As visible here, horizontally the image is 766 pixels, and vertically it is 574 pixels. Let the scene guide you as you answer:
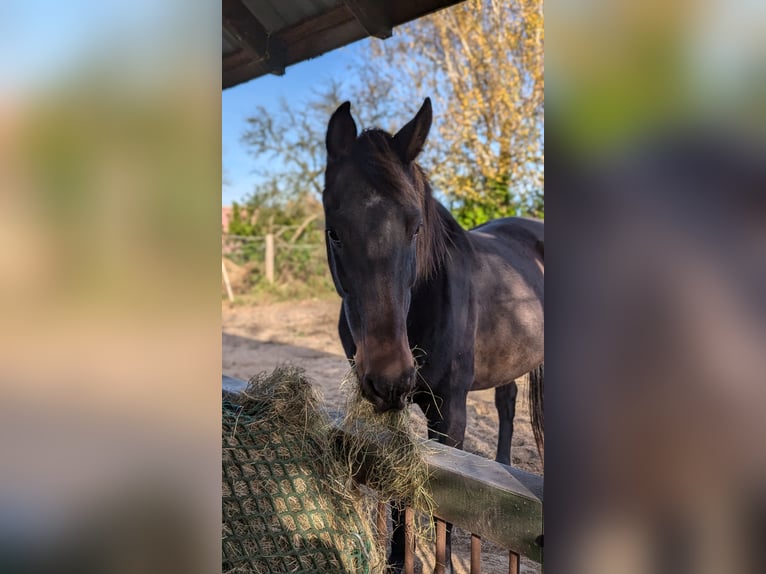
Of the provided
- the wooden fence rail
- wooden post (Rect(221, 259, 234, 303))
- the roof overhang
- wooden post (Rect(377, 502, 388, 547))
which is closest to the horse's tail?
wooden post (Rect(377, 502, 388, 547))


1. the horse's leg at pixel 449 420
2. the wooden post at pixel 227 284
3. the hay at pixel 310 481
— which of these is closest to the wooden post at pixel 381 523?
the hay at pixel 310 481

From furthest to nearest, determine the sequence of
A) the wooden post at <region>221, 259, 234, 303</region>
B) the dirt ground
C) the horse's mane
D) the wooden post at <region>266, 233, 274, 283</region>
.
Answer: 1. the wooden post at <region>266, 233, 274, 283</region>
2. the wooden post at <region>221, 259, 234, 303</region>
3. the dirt ground
4. the horse's mane

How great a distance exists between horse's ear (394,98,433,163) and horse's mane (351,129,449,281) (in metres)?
0.03

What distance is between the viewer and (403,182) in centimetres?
190

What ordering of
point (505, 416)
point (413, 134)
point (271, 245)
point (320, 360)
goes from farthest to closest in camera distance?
point (271, 245), point (320, 360), point (505, 416), point (413, 134)

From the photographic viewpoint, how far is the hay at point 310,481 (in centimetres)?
150

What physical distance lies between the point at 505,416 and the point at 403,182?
2.93 metres

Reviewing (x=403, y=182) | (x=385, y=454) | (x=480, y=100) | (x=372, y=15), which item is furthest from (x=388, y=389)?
(x=480, y=100)

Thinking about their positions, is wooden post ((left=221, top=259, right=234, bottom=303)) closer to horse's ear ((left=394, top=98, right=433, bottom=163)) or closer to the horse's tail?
the horse's tail

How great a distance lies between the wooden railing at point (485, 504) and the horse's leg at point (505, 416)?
258 centimetres

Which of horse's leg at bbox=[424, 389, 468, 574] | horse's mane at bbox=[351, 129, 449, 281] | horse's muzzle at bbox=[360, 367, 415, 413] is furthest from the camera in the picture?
horse's leg at bbox=[424, 389, 468, 574]

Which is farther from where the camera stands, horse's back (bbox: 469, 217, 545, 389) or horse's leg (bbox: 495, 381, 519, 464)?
horse's leg (bbox: 495, 381, 519, 464)

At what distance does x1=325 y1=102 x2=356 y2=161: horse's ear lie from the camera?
2070 mm

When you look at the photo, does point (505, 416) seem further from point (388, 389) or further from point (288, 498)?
point (288, 498)
